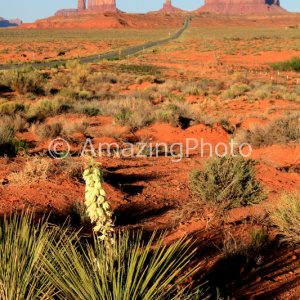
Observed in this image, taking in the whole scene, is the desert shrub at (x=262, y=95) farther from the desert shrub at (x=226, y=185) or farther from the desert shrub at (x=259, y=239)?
the desert shrub at (x=259, y=239)

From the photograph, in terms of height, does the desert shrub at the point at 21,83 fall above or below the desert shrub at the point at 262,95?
above

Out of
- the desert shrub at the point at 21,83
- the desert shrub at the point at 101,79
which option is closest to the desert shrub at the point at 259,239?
the desert shrub at the point at 21,83

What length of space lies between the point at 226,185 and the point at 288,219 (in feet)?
3.69

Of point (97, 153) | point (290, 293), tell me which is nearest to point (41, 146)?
point (97, 153)

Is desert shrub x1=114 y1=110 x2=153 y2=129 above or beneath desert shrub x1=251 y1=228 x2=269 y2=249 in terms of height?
above

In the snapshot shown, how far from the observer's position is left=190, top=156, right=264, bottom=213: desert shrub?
5031 millimetres

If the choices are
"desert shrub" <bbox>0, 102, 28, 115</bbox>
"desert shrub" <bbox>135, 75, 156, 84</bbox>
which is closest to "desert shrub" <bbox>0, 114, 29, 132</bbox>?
"desert shrub" <bbox>0, 102, 28, 115</bbox>

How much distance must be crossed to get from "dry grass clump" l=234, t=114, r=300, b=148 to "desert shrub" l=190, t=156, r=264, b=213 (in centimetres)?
432

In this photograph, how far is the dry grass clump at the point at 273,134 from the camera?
30.2ft

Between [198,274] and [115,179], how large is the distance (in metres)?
3.21

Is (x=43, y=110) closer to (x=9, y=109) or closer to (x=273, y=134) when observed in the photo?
(x=9, y=109)

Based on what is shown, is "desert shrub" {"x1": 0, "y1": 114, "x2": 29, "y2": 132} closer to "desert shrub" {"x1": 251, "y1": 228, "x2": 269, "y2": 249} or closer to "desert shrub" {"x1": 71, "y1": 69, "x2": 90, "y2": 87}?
"desert shrub" {"x1": 251, "y1": 228, "x2": 269, "y2": 249}

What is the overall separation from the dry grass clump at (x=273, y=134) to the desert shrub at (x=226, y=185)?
170 inches

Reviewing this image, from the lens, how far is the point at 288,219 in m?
4.32
